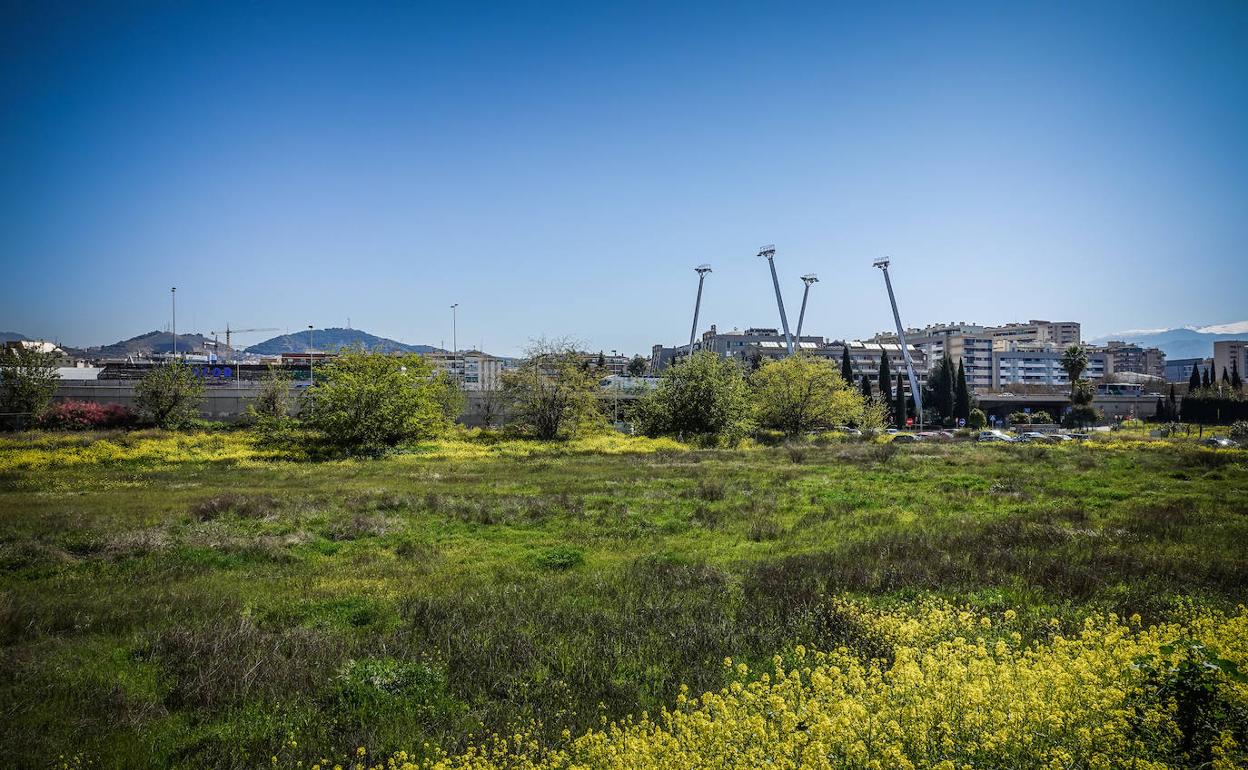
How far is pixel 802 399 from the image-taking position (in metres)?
62.9

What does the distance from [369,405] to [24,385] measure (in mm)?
24530

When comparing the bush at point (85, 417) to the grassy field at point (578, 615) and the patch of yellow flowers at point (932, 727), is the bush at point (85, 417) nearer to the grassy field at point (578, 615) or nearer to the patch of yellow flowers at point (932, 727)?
the grassy field at point (578, 615)

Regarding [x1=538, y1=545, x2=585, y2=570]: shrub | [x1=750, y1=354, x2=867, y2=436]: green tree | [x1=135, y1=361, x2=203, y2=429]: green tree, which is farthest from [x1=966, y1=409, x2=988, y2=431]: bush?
[x1=135, y1=361, x2=203, y2=429]: green tree

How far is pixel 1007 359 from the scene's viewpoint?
611ft

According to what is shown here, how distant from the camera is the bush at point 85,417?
46.9 metres

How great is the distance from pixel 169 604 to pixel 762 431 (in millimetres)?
54247

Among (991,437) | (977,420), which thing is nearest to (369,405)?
(991,437)

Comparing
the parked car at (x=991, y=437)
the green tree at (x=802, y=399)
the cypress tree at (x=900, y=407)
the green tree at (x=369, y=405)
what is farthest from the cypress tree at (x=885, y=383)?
the green tree at (x=369, y=405)

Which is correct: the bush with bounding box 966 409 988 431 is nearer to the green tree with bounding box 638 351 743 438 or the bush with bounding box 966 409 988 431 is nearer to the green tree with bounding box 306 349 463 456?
the green tree with bounding box 638 351 743 438

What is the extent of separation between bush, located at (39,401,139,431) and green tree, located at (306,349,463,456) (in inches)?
647

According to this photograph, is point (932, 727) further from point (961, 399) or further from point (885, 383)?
point (885, 383)

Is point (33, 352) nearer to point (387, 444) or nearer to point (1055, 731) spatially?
point (387, 444)

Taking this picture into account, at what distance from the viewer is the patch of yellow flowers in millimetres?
5230

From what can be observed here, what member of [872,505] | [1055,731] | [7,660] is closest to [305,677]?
[7,660]
